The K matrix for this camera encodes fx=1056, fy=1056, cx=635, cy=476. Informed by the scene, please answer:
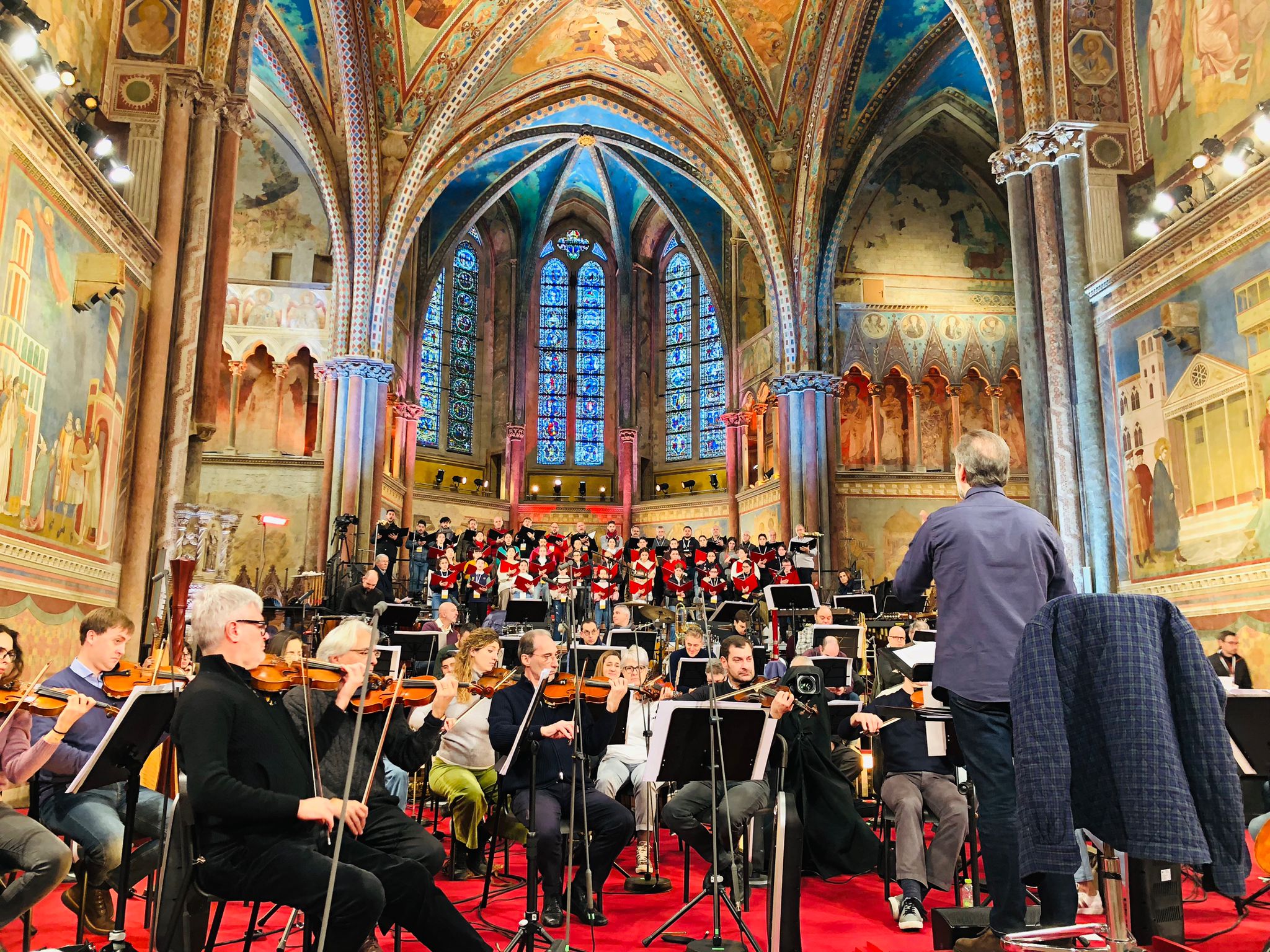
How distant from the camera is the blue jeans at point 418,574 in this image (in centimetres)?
1927

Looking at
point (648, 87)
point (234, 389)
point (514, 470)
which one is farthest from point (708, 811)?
point (514, 470)

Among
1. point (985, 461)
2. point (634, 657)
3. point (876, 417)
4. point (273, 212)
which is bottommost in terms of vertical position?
point (634, 657)

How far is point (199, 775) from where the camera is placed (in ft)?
10.8

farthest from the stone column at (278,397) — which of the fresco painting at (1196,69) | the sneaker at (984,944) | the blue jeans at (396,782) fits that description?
the sneaker at (984,944)

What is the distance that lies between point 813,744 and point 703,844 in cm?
100

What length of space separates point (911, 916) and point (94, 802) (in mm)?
3920

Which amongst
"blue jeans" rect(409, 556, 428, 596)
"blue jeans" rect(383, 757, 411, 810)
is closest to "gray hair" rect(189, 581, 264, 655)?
"blue jeans" rect(383, 757, 411, 810)

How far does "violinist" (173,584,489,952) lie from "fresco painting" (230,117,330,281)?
785 inches

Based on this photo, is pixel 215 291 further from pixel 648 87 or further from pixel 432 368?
pixel 432 368

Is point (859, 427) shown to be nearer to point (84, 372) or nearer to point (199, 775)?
point (84, 372)

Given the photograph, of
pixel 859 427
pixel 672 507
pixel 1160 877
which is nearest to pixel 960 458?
pixel 1160 877

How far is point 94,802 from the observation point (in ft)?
16.1

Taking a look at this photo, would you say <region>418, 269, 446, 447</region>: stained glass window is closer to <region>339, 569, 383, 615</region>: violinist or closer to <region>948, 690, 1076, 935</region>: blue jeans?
<region>339, 569, 383, 615</region>: violinist

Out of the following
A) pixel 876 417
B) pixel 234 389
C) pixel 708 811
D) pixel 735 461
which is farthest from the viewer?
pixel 735 461
